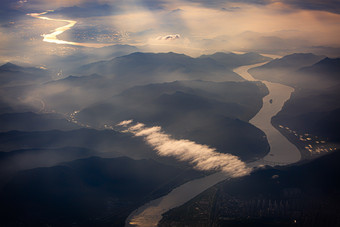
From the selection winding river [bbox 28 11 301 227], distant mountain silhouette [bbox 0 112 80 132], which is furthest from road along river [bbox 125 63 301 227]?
distant mountain silhouette [bbox 0 112 80 132]

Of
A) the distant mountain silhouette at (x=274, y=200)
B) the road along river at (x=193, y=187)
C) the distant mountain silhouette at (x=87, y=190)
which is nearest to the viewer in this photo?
the distant mountain silhouette at (x=274, y=200)

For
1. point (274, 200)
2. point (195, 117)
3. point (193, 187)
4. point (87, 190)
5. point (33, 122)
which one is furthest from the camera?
point (195, 117)

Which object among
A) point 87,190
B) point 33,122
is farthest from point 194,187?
point 33,122

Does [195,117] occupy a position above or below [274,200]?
below

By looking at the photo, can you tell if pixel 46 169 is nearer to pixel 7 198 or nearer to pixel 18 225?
pixel 7 198

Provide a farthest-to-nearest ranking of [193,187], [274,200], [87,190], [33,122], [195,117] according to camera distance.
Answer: [195,117] → [33,122] → [193,187] → [87,190] → [274,200]

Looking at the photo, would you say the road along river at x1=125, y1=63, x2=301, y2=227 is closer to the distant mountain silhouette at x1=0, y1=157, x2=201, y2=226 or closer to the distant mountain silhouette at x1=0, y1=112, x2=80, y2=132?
the distant mountain silhouette at x1=0, y1=157, x2=201, y2=226

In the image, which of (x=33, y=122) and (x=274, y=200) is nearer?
(x=274, y=200)

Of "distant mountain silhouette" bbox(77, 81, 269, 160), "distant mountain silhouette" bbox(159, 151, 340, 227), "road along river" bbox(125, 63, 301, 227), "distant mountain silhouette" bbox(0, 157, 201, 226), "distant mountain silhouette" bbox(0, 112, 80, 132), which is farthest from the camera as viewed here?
"distant mountain silhouette" bbox(0, 112, 80, 132)

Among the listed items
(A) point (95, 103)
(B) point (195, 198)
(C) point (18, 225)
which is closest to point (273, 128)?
(B) point (195, 198)

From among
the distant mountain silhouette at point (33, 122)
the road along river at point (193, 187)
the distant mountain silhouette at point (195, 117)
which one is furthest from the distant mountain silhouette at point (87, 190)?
the distant mountain silhouette at point (33, 122)

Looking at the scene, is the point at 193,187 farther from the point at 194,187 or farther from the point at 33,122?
the point at 33,122

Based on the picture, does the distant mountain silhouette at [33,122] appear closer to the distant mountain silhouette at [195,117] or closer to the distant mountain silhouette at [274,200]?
the distant mountain silhouette at [195,117]
